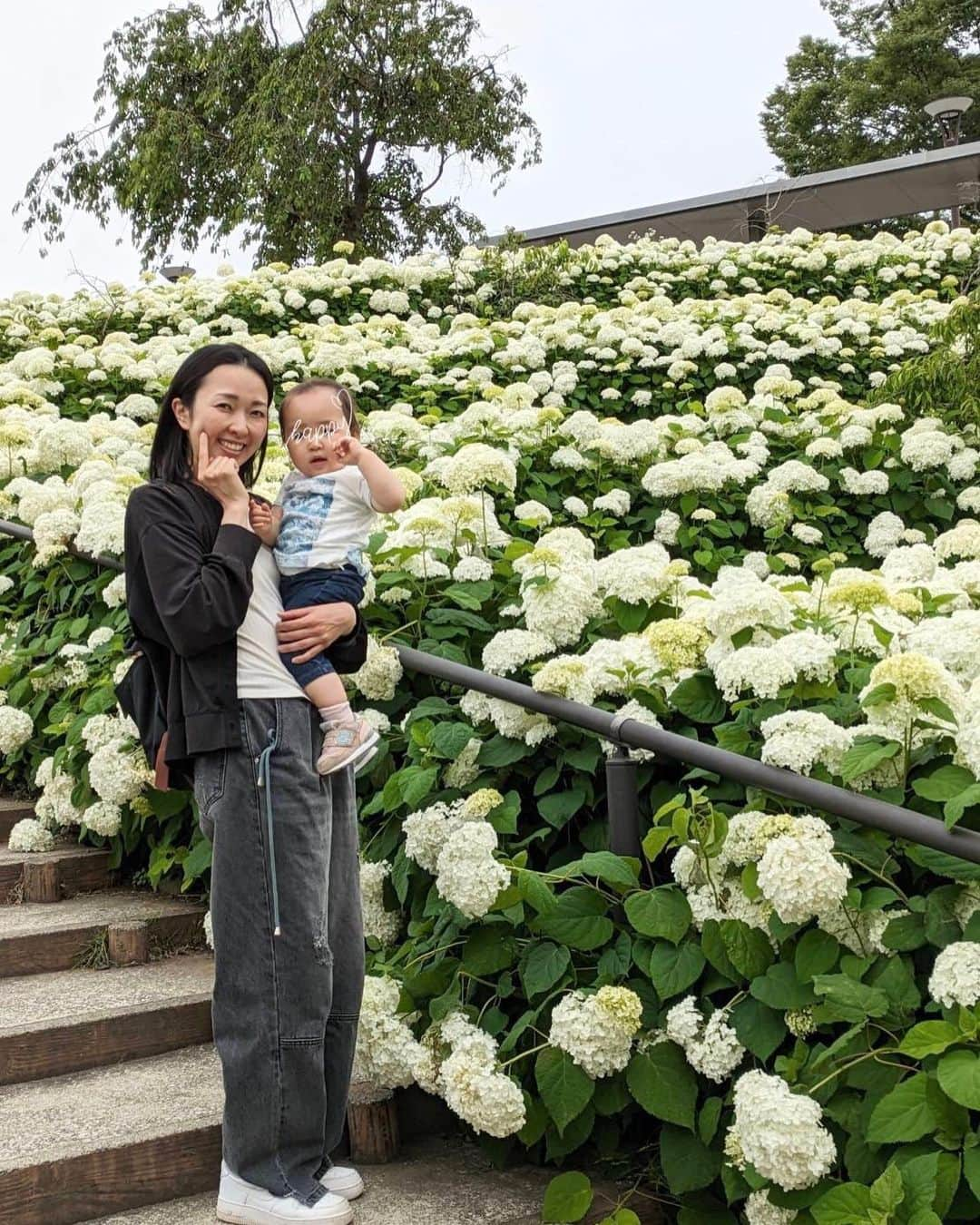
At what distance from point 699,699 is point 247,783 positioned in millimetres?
1068

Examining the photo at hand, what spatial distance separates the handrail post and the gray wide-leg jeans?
26.1 inches

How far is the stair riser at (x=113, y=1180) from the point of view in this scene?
250 cm

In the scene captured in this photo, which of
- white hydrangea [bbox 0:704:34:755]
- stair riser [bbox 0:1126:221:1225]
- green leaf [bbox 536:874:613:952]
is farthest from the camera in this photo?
white hydrangea [bbox 0:704:34:755]

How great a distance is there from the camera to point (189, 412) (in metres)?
2.42

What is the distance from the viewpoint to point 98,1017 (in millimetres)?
3111

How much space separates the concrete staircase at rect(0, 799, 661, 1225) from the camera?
8.38 ft

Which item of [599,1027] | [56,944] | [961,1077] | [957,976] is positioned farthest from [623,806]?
[56,944]

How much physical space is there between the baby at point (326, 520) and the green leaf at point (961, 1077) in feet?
3.62

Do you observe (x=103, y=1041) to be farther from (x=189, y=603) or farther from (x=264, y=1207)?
(x=189, y=603)

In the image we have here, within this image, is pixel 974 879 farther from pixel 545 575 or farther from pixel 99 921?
pixel 99 921

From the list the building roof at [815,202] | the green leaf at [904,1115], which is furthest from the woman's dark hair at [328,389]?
the building roof at [815,202]

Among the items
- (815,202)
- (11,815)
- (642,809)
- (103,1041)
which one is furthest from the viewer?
(815,202)

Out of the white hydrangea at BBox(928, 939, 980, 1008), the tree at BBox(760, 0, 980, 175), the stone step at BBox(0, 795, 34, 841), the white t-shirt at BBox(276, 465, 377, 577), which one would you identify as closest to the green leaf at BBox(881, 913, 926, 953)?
the white hydrangea at BBox(928, 939, 980, 1008)

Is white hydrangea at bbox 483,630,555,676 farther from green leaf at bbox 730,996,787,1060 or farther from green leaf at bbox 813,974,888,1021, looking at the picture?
green leaf at bbox 813,974,888,1021
